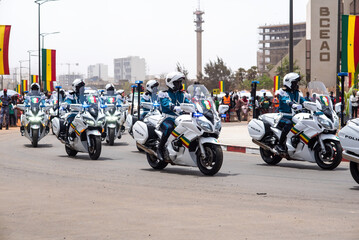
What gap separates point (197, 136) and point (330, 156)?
2705 mm

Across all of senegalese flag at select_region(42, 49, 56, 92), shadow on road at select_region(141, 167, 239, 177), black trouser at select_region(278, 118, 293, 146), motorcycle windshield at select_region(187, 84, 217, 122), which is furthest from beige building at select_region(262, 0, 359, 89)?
motorcycle windshield at select_region(187, 84, 217, 122)

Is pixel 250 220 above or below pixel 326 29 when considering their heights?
below

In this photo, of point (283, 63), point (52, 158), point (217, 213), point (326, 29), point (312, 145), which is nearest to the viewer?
Answer: point (217, 213)

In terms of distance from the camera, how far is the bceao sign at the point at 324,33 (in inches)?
3359

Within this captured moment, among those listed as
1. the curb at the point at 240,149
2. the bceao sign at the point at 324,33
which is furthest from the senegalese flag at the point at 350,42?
the bceao sign at the point at 324,33

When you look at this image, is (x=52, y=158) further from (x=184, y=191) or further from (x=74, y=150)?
(x=184, y=191)

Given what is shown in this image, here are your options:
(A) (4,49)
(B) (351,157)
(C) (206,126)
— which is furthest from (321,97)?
(A) (4,49)

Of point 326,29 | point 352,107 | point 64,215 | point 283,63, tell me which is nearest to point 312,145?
point 64,215

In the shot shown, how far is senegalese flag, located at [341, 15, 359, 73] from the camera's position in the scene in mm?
19750

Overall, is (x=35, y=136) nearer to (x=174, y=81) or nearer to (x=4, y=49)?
(x=4, y=49)

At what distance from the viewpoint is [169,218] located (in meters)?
7.43

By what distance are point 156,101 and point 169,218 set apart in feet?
28.2

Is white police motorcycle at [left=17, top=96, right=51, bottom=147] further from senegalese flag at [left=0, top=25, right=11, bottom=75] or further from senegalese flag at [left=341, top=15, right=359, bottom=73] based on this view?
senegalese flag at [left=341, top=15, right=359, bottom=73]

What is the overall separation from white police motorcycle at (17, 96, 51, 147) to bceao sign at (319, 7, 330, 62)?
227 ft
